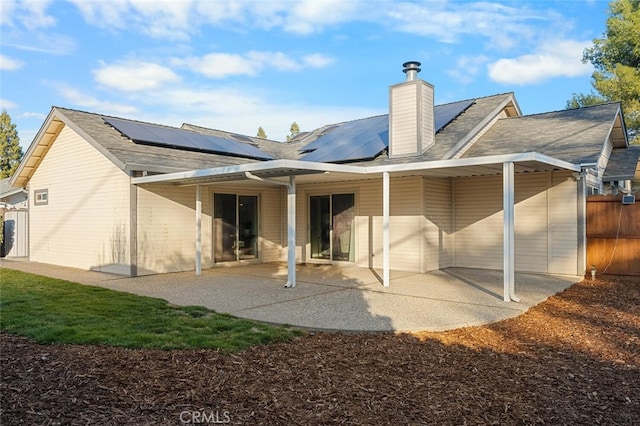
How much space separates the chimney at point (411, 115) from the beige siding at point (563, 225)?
323 cm

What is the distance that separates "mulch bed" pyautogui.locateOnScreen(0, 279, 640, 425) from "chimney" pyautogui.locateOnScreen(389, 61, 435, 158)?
22.4ft

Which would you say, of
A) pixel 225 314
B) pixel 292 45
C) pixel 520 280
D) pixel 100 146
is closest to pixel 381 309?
pixel 225 314

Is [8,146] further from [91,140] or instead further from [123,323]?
[123,323]

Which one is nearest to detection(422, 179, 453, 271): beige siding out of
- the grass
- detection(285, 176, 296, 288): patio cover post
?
detection(285, 176, 296, 288): patio cover post

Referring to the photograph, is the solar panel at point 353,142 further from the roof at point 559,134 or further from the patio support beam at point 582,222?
the patio support beam at point 582,222

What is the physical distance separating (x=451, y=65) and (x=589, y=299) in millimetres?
9791

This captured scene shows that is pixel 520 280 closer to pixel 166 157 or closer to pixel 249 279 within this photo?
pixel 249 279

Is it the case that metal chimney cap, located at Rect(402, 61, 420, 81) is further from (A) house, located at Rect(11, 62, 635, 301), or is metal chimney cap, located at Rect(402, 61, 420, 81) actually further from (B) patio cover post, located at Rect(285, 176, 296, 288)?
(B) patio cover post, located at Rect(285, 176, 296, 288)

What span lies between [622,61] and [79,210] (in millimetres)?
22834

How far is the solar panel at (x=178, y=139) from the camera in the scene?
12336 mm

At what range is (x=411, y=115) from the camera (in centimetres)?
1152

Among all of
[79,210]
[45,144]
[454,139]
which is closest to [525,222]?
[454,139]

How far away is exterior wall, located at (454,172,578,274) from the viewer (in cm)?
1016

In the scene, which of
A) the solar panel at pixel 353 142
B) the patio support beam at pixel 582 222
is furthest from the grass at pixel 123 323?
the patio support beam at pixel 582 222
